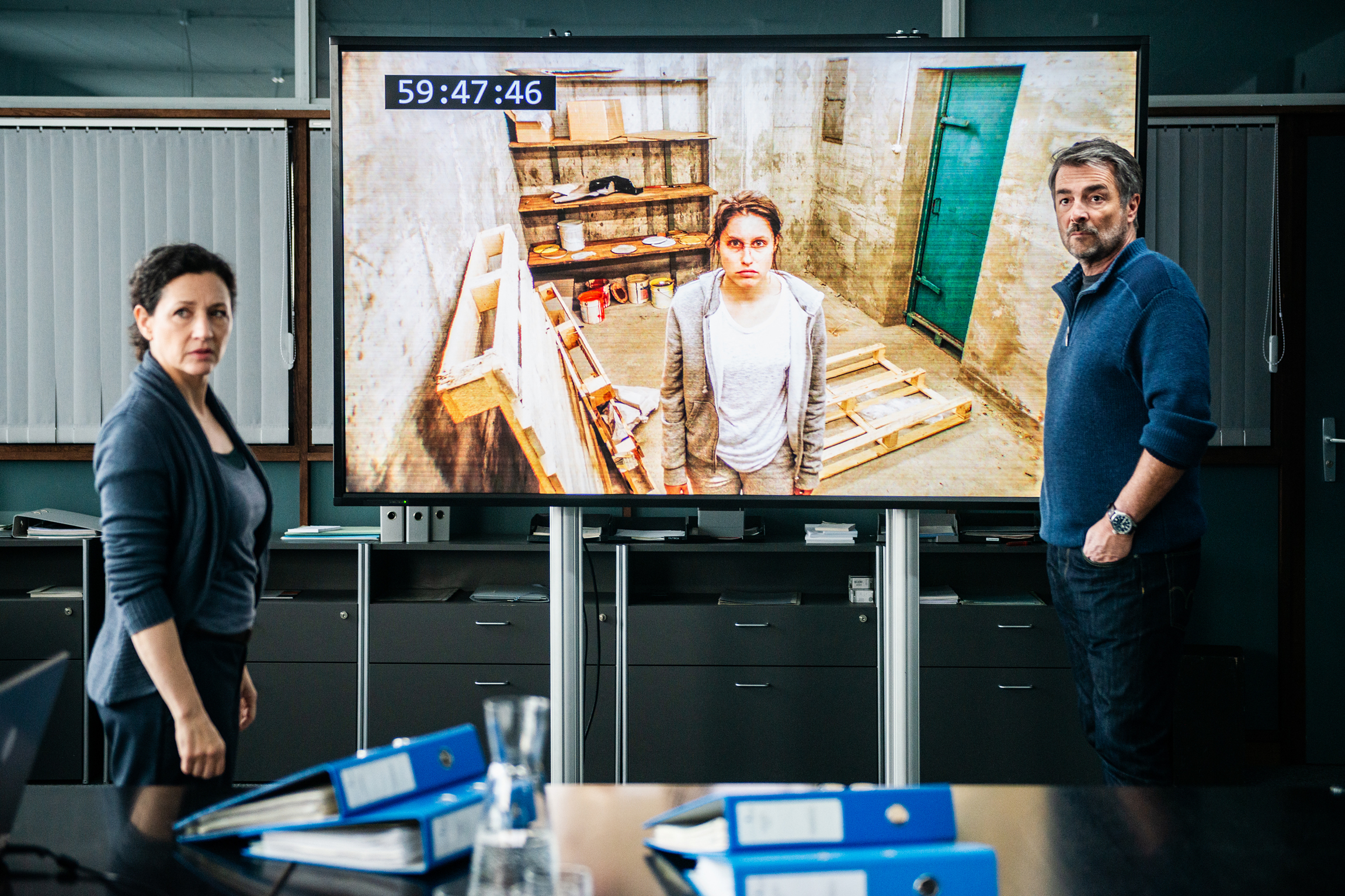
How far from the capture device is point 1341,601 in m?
3.62

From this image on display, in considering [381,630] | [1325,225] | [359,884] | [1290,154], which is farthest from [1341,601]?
[359,884]

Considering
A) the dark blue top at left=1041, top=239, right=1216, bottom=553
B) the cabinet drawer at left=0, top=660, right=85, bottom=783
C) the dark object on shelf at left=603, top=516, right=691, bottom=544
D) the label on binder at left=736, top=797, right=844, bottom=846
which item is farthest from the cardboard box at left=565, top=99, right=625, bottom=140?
the cabinet drawer at left=0, top=660, right=85, bottom=783

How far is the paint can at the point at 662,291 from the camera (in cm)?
240

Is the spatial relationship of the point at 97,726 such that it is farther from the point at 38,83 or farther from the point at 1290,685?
the point at 1290,685

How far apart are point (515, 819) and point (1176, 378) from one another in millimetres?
1525

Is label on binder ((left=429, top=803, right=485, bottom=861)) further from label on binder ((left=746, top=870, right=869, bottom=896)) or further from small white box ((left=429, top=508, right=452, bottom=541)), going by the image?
small white box ((left=429, top=508, right=452, bottom=541))

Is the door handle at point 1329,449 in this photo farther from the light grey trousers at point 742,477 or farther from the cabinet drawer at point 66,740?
the cabinet drawer at point 66,740

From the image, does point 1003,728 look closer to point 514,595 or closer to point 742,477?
point 742,477

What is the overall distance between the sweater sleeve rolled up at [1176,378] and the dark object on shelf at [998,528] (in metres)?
1.40

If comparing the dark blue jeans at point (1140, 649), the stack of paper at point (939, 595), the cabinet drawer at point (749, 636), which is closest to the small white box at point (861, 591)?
the cabinet drawer at point (749, 636)

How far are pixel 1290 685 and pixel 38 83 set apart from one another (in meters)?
5.23

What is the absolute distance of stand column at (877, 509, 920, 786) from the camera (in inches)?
98.3

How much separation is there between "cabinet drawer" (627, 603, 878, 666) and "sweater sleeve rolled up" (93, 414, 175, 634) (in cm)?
187

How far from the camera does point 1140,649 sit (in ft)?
6.22
